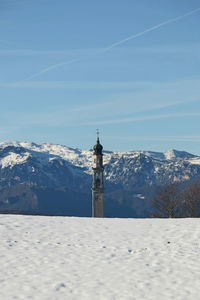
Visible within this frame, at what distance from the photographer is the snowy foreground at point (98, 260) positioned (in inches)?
758

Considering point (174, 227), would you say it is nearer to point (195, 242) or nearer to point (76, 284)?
point (195, 242)

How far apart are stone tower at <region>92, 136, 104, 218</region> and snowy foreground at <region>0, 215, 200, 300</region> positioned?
4949 cm

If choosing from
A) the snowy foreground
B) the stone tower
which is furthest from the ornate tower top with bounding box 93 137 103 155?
the snowy foreground

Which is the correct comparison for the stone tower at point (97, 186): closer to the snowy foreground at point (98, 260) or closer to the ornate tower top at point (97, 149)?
the ornate tower top at point (97, 149)

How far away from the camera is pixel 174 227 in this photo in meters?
32.0

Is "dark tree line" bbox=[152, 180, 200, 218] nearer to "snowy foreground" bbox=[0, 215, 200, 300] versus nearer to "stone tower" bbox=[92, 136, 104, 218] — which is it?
"stone tower" bbox=[92, 136, 104, 218]

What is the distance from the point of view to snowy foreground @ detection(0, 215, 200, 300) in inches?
758

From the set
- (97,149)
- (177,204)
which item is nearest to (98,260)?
(177,204)

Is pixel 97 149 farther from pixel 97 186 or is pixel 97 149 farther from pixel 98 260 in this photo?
pixel 98 260

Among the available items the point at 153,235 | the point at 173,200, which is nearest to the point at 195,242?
the point at 153,235

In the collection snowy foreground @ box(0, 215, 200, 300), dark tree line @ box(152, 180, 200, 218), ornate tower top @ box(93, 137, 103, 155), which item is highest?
ornate tower top @ box(93, 137, 103, 155)

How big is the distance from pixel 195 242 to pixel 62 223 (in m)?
9.38

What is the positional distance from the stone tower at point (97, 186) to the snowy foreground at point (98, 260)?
49493 mm

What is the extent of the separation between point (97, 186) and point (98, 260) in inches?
2484
